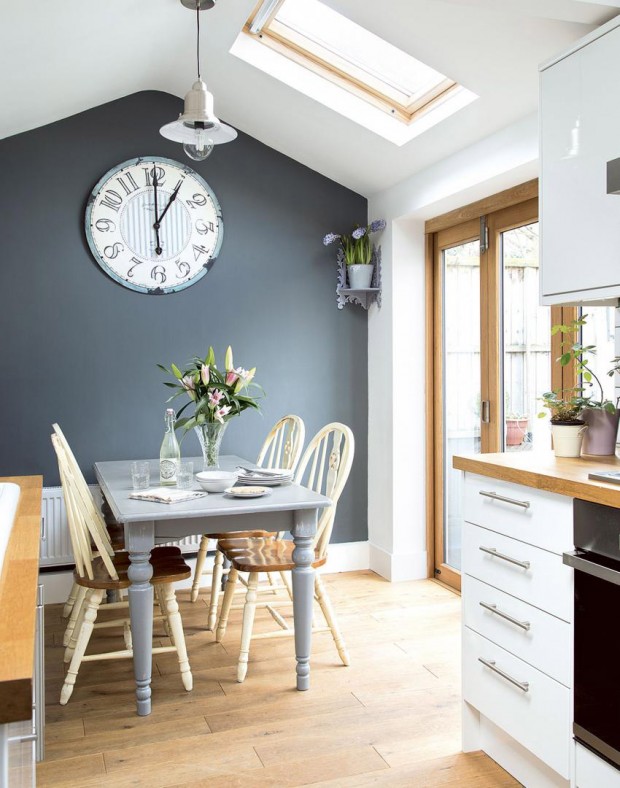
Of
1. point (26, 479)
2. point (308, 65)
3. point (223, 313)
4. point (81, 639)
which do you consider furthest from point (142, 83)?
point (81, 639)

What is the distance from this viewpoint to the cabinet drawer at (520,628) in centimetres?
195

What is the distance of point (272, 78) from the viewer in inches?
140

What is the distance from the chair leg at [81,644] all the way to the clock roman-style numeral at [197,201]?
7.35 ft

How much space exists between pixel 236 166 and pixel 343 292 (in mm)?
943

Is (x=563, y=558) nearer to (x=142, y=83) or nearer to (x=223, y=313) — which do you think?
(x=223, y=313)

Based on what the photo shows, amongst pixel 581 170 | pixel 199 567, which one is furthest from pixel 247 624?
pixel 581 170

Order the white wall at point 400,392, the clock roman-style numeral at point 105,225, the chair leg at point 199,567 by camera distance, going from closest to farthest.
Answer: the chair leg at point 199,567
the clock roman-style numeral at point 105,225
the white wall at point 400,392

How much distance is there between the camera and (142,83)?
3910 millimetres

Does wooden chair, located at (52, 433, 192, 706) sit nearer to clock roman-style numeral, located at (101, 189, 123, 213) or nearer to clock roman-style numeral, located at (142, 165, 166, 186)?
clock roman-style numeral, located at (101, 189, 123, 213)

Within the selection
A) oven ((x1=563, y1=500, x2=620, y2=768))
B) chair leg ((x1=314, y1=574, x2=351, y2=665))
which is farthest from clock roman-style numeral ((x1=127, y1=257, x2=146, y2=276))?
oven ((x1=563, y1=500, x2=620, y2=768))

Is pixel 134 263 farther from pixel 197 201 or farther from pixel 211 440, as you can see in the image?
pixel 211 440

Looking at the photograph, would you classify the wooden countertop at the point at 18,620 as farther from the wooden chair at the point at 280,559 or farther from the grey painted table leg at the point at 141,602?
the wooden chair at the point at 280,559

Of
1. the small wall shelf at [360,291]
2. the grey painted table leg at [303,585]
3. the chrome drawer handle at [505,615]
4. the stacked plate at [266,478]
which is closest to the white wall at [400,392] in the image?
the small wall shelf at [360,291]

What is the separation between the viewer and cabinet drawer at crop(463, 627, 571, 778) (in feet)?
6.40
